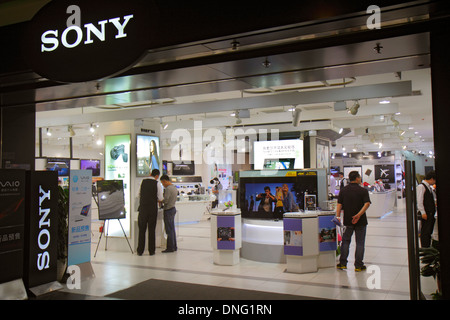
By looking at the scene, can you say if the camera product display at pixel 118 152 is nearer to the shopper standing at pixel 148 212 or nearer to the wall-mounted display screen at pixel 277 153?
the shopper standing at pixel 148 212

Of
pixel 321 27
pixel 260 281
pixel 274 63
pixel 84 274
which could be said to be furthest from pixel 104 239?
pixel 321 27

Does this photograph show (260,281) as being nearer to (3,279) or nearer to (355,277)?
(355,277)

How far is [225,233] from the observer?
6875 mm

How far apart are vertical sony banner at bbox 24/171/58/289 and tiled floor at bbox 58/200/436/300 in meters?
0.65

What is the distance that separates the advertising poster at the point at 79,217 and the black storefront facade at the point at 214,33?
103 inches

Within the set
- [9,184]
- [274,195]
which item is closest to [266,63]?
[9,184]

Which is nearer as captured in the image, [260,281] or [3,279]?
[3,279]

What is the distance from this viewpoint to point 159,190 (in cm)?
820

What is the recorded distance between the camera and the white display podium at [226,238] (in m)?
6.82

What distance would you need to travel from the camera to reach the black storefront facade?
8.66 ft

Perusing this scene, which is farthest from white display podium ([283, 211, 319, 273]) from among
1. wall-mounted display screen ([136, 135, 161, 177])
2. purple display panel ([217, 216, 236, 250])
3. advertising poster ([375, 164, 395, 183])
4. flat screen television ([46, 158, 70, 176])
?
advertising poster ([375, 164, 395, 183])

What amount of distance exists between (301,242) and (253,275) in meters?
0.88

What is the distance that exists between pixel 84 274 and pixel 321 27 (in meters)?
4.73

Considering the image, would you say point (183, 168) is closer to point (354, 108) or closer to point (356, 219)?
point (354, 108)
